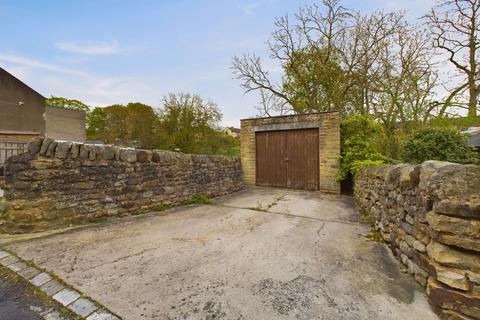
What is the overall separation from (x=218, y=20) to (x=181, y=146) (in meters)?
11.5

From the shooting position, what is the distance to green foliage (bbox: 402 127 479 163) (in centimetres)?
455

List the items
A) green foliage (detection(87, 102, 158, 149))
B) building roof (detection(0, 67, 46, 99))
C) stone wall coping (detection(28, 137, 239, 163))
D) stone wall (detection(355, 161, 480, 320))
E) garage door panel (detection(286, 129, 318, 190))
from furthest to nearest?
green foliage (detection(87, 102, 158, 149))
building roof (detection(0, 67, 46, 99))
garage door panel (detection(286, 129, 318, 190))
stone wall coping (detection(28, 137, 239, 163))
stone wall (detection(355, 161, 480, 320))

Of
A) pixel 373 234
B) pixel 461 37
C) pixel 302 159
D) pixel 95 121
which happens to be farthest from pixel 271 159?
pixel 95 121

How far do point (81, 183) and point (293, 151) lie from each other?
6883 mm

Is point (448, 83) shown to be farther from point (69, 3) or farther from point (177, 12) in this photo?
point (69, 3)

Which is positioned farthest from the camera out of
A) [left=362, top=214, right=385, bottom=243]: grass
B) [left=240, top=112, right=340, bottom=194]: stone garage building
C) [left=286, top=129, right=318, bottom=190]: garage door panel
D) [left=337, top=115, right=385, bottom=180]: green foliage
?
[left=286, top=129, right=318, bottom=190]: garage door panel

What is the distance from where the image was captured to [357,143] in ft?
24.4

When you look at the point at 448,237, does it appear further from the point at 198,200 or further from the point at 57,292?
the point at 198,200

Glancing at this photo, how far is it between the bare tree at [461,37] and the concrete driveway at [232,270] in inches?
386

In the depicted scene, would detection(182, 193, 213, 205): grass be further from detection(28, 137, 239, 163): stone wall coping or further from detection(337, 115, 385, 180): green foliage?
detection(337, 115, 385, 180): green foliage

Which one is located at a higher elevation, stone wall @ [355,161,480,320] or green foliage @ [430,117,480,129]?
green foliage @ [430,117,480,129]

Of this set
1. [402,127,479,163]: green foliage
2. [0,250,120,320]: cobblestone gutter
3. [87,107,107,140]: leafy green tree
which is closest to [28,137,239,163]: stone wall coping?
[0,250,120,320]: cobblestone gutter

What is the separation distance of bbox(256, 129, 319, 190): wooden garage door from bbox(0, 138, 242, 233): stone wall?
4.24 m

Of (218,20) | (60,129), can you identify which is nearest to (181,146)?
(218,20)
